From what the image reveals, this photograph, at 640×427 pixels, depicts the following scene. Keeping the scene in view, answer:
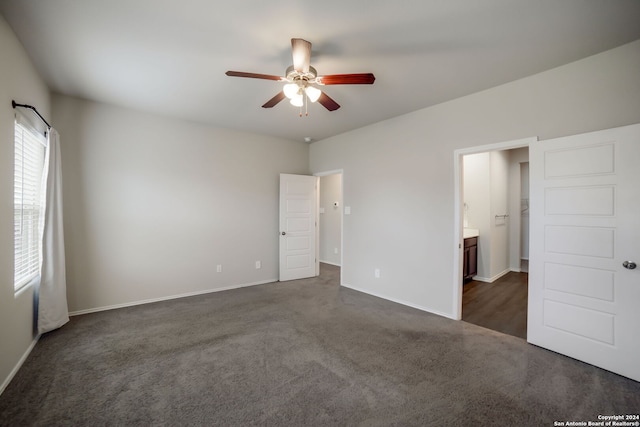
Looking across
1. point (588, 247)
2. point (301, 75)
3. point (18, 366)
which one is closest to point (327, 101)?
point (301, 75)

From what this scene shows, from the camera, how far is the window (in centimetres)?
240

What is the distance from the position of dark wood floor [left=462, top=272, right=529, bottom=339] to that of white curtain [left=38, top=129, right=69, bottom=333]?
472cm

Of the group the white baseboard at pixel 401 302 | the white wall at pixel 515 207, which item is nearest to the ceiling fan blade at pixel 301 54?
the white baseboard at pixel 401 302

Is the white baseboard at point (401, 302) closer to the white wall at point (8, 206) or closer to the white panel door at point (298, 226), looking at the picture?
the white panel door at point (298, 226)

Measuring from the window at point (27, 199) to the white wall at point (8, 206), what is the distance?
18cm

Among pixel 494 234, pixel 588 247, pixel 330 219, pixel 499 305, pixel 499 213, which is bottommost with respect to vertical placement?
pixel 499 305

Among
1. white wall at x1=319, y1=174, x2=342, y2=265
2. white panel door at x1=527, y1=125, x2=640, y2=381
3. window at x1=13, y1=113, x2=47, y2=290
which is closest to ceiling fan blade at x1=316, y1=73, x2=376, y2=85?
white panel door at x1=527, y1=125, x2=640, y2=381

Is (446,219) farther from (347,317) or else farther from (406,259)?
(347,317)

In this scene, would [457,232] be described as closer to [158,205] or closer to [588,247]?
[588,247]

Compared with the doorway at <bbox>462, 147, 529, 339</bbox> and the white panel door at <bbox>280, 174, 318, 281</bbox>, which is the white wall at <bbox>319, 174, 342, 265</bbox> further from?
the doorway at <bbox>462, 147, 529, 339</bbox>

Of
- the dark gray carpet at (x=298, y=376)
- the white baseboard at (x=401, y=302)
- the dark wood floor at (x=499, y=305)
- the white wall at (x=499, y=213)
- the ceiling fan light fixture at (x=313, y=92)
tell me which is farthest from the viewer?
the white wall at (x=499, y=213)

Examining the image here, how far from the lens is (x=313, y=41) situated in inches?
87.5

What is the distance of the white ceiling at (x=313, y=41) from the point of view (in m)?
1.88

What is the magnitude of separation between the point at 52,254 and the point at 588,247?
5285 millimetres
